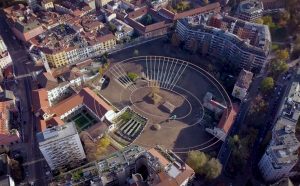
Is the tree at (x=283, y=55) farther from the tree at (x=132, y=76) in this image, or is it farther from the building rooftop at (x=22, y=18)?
the building rooftop at (x=22, y=18)

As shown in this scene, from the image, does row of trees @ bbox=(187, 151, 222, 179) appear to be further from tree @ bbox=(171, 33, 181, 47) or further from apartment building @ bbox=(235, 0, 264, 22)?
apartment building @ bbox=(235, 0, 264, 22)

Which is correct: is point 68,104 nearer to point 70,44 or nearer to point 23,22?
point 70,44

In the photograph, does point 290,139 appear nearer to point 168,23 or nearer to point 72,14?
point 168,23

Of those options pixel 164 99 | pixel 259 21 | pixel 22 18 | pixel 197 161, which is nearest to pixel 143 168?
pixel 197 161

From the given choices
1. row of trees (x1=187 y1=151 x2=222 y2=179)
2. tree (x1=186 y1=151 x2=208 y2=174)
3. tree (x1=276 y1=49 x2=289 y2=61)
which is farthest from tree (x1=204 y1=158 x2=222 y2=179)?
tree (x1=276 y1=49 x2=289 y2=61)

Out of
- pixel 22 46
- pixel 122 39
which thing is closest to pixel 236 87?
pixel 122 39

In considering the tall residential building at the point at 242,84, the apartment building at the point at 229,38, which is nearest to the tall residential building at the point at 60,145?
→ the tall residential building at the point at 242,84
